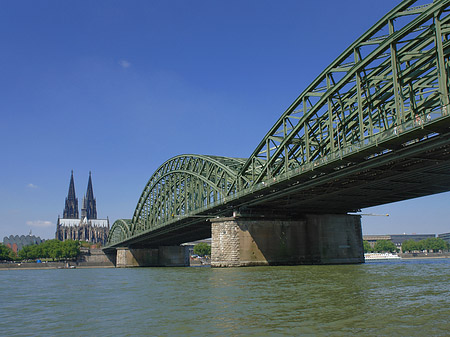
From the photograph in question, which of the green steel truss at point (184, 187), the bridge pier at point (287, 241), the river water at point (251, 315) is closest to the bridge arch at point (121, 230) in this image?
the green steel truss at point (184, 187)

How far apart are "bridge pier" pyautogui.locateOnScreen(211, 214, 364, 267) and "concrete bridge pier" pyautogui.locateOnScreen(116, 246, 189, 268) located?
66.6m

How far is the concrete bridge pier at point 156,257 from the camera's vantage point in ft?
422

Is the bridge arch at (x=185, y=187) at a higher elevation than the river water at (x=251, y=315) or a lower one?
higher

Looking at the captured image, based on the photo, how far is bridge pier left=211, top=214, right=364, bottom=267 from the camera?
6128 cm

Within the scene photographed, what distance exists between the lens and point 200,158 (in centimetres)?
8900

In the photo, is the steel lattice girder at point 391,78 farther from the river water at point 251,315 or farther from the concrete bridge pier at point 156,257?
the concrete bridge pier at point 156,257

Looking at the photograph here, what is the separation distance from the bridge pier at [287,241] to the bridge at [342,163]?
0.51 feet

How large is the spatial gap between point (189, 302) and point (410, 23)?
3055 cm

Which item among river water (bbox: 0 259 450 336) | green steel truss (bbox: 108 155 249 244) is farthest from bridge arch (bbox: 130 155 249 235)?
river water (bbox: 0 259 450 336)

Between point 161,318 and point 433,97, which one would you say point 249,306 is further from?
point 433,97

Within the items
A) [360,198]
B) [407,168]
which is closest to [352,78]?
[407,168]

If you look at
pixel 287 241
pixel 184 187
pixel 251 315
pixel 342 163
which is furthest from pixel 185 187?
pixel 251 315

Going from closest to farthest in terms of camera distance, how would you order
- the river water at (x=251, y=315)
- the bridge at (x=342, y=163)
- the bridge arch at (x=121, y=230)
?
the river water at (x=251, y=315), the bridge at (x=342, y=163), the bridge arch at (x=121, y=230)

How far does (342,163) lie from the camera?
42.8 m
